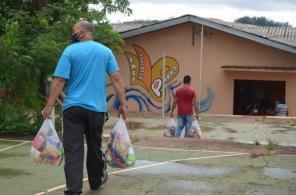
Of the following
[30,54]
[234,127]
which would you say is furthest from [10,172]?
[234,127]

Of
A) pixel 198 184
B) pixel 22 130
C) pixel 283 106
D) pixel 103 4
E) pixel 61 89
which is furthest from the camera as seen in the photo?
pixel 283 106

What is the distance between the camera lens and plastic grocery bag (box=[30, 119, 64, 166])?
→ 6227 millimetres

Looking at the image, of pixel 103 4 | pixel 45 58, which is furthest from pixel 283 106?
pixel 45 58

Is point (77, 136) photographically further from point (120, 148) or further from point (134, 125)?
point (134, 125)

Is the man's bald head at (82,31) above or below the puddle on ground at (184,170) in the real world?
above

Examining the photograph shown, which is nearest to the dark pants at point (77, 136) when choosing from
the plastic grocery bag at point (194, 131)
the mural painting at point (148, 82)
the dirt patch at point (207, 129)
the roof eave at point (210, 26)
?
the plastic grocery bag at point (194, 131)

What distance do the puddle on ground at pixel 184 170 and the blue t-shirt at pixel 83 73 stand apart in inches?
71.8

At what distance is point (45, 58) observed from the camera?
11445mm

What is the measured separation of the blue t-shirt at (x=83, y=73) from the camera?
6.00 m

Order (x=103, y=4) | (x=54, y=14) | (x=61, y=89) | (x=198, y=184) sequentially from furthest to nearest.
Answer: (x=103, y=4), (x=54, y=14), (x=198, y=184), (x=61, y=89)

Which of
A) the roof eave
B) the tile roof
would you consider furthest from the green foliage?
the roof eave

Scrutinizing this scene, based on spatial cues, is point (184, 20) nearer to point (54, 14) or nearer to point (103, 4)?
point (103, 4)

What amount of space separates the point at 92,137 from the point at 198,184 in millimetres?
1462

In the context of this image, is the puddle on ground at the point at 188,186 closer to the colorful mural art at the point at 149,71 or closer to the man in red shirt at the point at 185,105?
the man in red shirt at the point at 185,105
